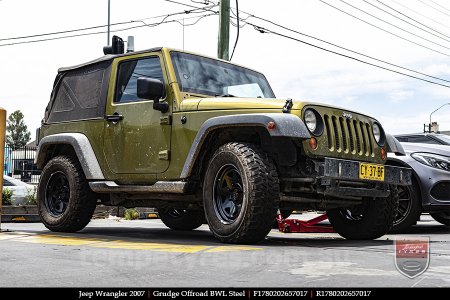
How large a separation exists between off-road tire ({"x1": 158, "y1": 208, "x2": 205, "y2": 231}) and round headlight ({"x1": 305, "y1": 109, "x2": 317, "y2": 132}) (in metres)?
3.11

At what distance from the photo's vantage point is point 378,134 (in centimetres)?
628

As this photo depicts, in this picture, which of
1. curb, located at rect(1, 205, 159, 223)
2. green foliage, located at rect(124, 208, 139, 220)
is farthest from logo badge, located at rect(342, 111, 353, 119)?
green foliage, located at rect(124, 208, 139, 220)

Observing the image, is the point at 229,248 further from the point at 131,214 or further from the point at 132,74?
the point at 131,214

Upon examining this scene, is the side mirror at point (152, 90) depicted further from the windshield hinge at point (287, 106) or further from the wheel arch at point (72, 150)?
the windshield hinge at point (287, 106)

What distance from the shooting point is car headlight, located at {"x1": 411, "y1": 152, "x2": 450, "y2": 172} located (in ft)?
25.6

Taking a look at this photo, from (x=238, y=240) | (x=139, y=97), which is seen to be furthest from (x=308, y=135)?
(x=139, y=97)

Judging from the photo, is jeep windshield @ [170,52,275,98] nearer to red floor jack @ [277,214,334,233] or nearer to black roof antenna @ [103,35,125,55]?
black roof antenna @ [103,35,125,55]

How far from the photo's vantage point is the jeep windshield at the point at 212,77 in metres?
6.41

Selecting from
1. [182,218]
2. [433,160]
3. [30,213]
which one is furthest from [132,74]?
[30,213]

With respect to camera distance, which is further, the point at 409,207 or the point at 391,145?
the point at 409,207

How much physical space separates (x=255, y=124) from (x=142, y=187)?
169 centimetres

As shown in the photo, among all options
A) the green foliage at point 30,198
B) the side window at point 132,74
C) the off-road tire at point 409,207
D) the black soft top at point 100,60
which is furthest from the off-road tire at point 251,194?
the green foliage at point 30,198
